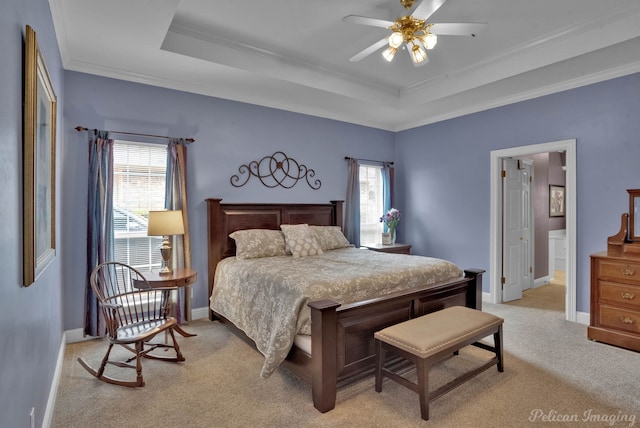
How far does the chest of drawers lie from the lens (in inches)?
127

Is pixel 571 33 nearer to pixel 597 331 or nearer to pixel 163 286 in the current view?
pixel 597 331

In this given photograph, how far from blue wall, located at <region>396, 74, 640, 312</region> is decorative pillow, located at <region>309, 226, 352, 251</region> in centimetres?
183

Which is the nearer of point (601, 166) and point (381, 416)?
point (381, 416)

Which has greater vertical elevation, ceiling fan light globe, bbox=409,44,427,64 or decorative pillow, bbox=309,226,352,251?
ceiling fan light globe, bbox=409,44,427,64

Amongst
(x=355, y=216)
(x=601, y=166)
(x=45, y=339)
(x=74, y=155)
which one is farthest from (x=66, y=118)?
(x=601, y=166)

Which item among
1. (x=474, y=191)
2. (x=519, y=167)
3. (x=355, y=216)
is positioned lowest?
(x=355, y=216)

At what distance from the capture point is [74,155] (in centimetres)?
349

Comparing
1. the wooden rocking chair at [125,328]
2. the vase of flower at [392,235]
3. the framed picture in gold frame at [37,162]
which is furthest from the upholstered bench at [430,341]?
the vase of flower at [392,235]

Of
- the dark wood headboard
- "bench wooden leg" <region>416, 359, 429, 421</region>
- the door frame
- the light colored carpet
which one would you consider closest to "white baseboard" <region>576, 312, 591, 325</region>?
the door frame

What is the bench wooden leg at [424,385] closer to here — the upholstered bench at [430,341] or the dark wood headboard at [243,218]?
the upholstered bench at [430,341]

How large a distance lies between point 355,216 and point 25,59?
438 cm

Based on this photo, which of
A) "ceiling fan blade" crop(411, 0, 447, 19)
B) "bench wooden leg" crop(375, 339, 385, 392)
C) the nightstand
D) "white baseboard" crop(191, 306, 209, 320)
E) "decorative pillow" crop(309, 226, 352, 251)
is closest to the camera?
"ceiling fan blade" crop(411, 0, 447, 19)

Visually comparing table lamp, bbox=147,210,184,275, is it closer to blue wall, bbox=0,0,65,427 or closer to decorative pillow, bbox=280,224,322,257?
decorative pillow, bbox=280,224,322,257

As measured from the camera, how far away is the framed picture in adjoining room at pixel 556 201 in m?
6.51
